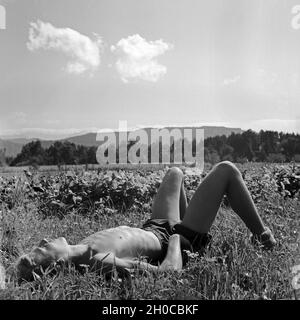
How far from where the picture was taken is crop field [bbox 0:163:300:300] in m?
2.23

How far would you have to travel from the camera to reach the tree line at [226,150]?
750 centimetres

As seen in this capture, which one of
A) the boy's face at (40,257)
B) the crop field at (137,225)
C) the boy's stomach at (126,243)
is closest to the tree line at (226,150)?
the crop field at (137,225)

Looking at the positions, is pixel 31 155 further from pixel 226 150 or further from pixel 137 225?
pixel 137 225

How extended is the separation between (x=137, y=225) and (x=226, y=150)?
4084mm

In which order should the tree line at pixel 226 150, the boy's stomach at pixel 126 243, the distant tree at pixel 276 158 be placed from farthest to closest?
the distant tree at pixel 276 158
the tree line at pixel 226 150
the boy's stomach at pixel 126 243

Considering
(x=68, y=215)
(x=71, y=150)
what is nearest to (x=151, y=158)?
(x=71, y=150)

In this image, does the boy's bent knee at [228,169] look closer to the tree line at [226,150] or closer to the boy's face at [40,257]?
the boy's face at [40,257]

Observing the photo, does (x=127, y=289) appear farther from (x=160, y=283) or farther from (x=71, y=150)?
(x=71, y=150)

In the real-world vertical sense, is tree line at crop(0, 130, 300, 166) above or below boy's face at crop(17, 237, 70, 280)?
above

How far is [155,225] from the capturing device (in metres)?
2.92

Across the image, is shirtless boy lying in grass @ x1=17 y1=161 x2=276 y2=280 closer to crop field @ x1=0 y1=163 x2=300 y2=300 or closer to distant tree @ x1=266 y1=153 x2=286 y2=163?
crop field @ x1=0 y1=163 x2=300 y2=300

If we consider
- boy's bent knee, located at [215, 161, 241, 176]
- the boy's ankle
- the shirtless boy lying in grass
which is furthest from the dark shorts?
boy's bent knee, located at [215, 161, 241, 176]

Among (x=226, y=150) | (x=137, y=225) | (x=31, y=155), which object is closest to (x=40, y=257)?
(x=137, y=225)
